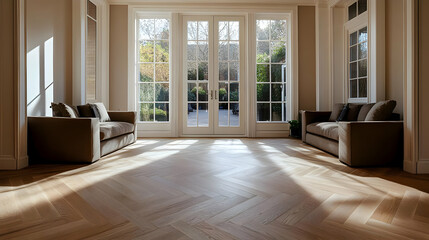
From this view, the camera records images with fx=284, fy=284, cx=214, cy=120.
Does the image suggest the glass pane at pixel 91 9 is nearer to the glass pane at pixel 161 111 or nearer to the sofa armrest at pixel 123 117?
the sofa armrest at pixel 123 117

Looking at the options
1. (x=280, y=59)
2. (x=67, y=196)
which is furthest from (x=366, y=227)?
(x=280, y=59)

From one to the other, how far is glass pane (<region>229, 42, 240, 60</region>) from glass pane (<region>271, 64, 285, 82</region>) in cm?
82

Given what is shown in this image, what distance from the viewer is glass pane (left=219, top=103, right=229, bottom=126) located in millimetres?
6340

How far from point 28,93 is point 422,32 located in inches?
177

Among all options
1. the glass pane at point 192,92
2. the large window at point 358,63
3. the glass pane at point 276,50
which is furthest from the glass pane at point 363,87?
the glass pane at point 192,92

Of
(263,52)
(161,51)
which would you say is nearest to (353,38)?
(263,52)

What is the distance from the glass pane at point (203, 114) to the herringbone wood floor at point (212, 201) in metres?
2.93

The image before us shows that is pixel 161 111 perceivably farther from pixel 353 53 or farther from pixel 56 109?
pixel 353 53

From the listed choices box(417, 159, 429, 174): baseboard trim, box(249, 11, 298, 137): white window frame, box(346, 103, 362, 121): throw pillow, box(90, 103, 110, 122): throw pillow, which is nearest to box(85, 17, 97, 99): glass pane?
box(90, 103, 110, 122): throw pillow

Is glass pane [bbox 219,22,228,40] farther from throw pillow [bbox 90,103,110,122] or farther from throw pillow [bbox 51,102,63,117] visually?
throw pillow [bbox 51,102,63,117]

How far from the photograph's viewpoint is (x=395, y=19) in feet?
13.6

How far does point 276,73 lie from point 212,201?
4.81 meters

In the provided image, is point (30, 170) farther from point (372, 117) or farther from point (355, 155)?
point (372, 117)

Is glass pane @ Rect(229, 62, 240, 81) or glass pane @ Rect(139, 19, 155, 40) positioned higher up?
glass pane @ Rect(139, 19, 155, 40)
